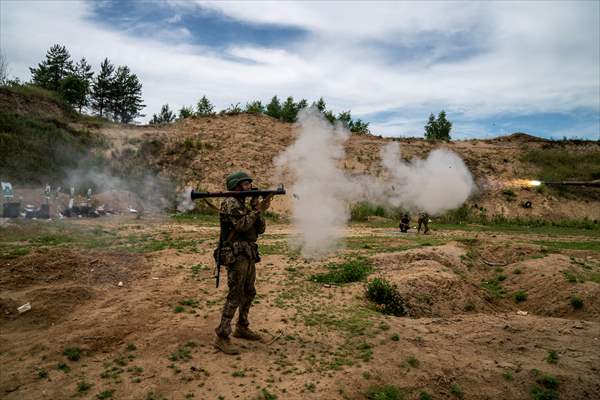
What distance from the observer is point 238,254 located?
6738 millimetres

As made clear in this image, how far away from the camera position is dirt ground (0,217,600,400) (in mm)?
5809

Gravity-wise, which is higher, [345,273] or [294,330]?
[345,273]

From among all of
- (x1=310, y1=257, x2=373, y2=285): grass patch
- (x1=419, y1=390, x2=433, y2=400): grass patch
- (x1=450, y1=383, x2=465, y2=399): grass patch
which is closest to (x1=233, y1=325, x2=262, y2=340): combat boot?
(x1=419, y1=390, x2=433, y2=400): grass patch

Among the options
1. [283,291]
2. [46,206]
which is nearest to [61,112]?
[46,206]

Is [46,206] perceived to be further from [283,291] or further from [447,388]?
[447,388]

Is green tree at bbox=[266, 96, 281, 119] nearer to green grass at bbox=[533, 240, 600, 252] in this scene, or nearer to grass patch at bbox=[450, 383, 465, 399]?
green grass at bbox=[533, 240, 600, 252]

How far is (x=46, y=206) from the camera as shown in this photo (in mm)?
19219

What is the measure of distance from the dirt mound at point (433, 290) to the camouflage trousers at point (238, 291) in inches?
153

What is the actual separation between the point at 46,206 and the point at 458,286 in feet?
58.9

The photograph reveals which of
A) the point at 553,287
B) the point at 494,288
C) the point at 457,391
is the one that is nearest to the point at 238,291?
the point at 457,391

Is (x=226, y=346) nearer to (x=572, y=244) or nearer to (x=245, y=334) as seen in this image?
(x=245, y=334)

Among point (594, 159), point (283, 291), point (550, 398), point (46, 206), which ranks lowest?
point (550, 398)

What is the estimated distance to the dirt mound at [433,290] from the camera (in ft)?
30.2

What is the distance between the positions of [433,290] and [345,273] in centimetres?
227
